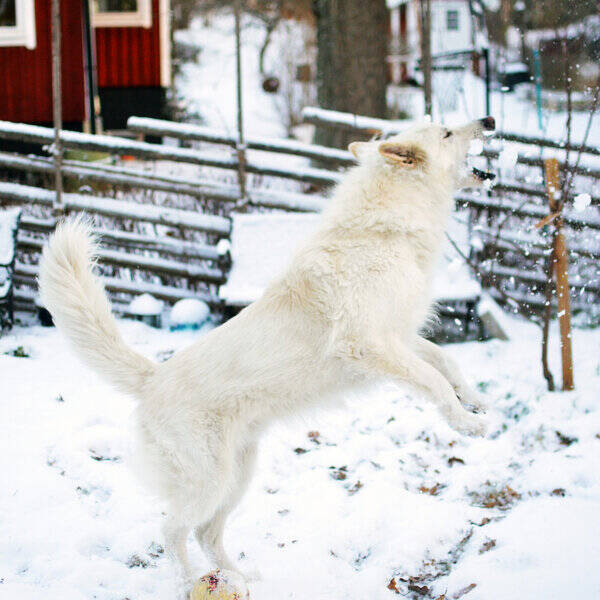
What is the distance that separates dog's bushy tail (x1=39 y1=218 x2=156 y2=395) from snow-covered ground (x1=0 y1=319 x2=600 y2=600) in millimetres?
417

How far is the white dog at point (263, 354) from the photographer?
287 centimetres

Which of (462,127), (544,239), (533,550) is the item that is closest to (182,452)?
(533,550)

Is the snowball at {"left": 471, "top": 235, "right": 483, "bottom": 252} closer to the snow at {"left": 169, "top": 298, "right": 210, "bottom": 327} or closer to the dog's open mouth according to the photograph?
the snow at {"left": 169, "top": 298, "right": 210, "bottom": 327}

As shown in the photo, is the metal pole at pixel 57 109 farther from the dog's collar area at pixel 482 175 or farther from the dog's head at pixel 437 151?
the dog's collar area at pixel 482 175

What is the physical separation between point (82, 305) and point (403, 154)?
156 centimetres

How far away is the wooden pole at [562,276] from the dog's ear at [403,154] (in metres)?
1.67

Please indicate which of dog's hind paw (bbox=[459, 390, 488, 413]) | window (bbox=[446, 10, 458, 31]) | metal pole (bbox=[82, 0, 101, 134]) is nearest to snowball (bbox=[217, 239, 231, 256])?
dog's hind paw (bbox=[459, 390, 488, 413])

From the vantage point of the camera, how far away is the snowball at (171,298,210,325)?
→ 6.34 metres

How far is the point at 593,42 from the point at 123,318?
4.55 m

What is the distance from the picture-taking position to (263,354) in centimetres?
292

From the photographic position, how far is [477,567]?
2.98 meters

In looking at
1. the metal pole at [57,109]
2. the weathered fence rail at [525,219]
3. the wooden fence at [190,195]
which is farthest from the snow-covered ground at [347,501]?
the metal pole at [57,109]

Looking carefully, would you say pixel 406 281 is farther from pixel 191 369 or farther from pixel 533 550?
pixel 533 550

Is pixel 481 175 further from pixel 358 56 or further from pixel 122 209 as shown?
pixel 358 56
